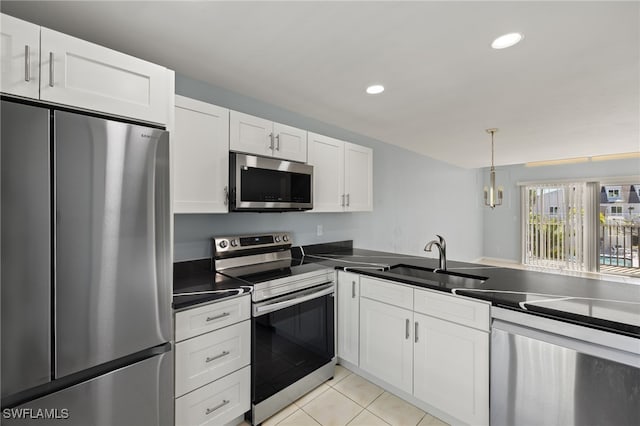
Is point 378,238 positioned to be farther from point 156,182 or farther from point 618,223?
point 618,223

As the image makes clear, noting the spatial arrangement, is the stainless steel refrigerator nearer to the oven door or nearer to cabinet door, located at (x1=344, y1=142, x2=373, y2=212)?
the oven door

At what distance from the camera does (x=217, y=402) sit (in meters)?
1.68

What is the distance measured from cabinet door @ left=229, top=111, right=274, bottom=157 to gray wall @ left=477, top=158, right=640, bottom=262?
6.96 metres

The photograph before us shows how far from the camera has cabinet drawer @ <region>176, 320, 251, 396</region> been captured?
154cm

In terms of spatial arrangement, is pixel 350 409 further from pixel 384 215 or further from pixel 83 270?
pixel 384 215

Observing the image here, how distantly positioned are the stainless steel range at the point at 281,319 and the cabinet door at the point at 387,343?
1.00 ft

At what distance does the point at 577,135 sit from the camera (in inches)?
147

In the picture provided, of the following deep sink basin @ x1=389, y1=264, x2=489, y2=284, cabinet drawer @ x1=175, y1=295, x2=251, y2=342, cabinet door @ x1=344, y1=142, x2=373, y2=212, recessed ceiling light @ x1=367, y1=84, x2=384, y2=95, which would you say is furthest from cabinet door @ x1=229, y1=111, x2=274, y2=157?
deep sink basin @ x1=389, y1=264, x2=489, y2=284

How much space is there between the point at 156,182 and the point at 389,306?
1682 millimetres

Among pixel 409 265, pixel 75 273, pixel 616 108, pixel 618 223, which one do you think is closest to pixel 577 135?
pixel 616 108

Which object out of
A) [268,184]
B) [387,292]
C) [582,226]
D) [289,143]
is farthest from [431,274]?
[582,226]

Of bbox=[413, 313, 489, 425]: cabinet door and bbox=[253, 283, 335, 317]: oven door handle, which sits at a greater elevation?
bbox=[253, 283, 335, 317]: oven door handle

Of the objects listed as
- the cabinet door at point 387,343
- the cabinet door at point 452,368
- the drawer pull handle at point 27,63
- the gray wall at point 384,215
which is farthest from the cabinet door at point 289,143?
the cabinet door at point 452,368

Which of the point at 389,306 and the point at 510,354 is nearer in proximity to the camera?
the point at 510,354
